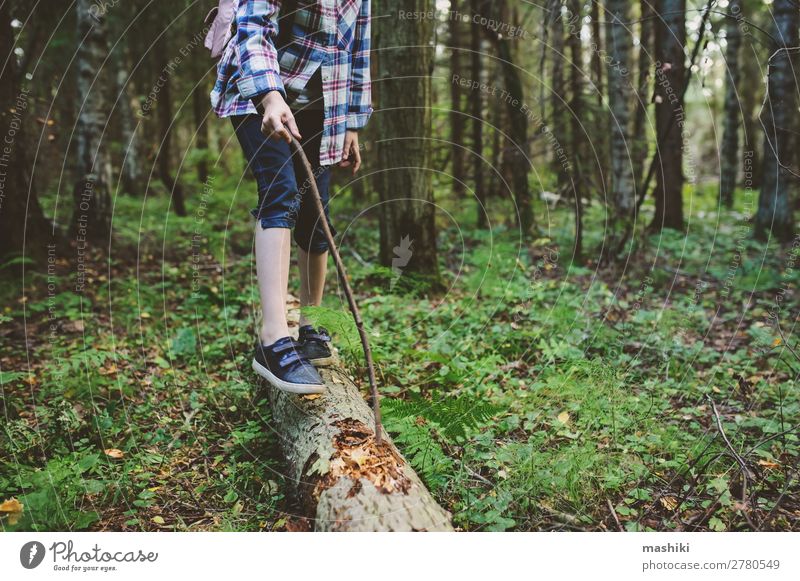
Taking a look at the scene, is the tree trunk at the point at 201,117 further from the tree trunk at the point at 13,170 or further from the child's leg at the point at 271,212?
the child's leg at the point at 271,212

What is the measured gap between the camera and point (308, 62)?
298 cm

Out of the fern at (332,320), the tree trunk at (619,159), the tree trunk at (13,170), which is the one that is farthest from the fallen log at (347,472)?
the tree trunk at (619,159)

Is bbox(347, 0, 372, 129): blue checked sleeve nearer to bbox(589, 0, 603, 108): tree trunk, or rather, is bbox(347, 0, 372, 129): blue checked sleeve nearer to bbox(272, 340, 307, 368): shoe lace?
bbox(272, 340, 307, 368): shoe lace

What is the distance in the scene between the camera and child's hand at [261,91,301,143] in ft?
8.21

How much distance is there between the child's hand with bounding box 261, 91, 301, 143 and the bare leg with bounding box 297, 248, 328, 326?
2.83 feet

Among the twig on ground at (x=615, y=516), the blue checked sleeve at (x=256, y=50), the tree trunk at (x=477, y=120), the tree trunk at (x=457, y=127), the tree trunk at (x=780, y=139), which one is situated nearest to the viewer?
the twig on ground at (x=615, y=516)

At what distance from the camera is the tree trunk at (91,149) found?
6.88 metres

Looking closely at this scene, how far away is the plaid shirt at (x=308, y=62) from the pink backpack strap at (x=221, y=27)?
0.11 m

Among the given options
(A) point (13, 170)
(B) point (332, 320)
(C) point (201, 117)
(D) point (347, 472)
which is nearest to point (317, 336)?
(B) point (332, 320)

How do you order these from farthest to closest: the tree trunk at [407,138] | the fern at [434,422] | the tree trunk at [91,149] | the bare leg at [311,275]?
the tree trunk at [91,149], the tree trunk at [407,138], the bare leg at [311,275], the fern at [434,422]

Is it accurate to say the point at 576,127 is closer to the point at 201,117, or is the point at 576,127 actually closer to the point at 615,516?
the point at 615,516

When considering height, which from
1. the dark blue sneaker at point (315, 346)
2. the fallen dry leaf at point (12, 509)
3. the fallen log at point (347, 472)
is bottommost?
the fallen dry leaf at point (12, 509)

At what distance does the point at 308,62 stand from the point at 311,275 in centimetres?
120
